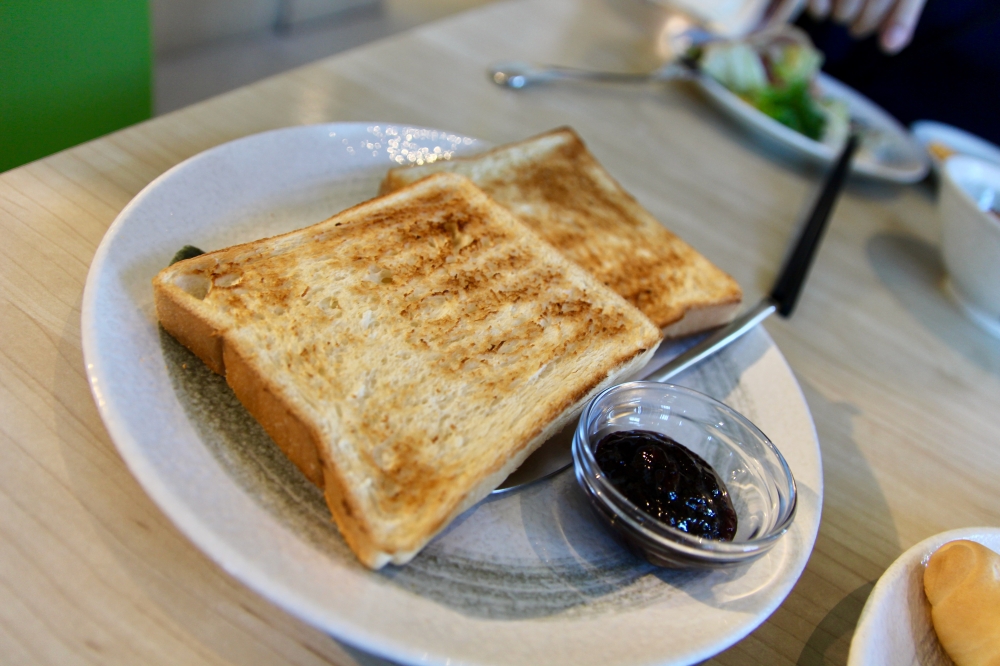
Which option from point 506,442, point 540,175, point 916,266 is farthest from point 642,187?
point 506,442

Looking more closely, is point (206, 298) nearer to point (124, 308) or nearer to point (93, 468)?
point (124, 308)

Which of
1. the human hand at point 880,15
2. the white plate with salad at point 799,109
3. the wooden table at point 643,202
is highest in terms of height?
the human hand at point 880,15

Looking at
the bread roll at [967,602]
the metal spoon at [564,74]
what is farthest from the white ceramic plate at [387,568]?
the metal spoon at [564,74]

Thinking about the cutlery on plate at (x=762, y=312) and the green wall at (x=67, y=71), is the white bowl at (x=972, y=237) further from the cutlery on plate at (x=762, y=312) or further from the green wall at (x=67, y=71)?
the green wall at (x=67, y=71)

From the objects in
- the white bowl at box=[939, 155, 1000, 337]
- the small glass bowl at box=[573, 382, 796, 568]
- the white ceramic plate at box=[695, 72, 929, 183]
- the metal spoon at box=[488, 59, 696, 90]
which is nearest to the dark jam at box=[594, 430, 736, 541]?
the small glass bowl at box=[573, 382, 796, 568]

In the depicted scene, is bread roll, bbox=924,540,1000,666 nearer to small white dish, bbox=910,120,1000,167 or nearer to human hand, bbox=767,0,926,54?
small white dish, bbox=910,120,1000,167

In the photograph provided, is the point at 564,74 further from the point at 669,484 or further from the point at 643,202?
the point at 669,484
